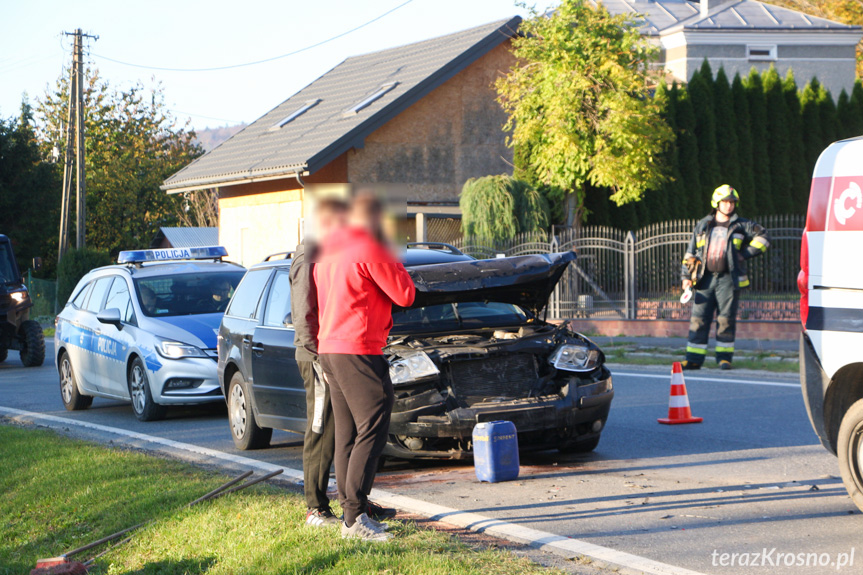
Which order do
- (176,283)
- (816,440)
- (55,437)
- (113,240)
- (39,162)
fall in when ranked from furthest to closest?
(113,240), (39,162), (176,283), (55,437), (816,440)

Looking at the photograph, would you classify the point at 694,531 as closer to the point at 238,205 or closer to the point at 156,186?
the point at 238,205

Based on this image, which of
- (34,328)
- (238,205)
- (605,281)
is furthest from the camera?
(238,205)

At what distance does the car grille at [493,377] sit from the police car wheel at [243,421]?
6.97 feet

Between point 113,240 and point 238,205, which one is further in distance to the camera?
point 113,240

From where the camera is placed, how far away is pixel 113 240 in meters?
51.5

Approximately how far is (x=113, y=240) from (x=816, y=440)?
156 feet

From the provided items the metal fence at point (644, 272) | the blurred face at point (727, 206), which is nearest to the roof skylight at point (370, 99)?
the metal fence at point (644, 272)

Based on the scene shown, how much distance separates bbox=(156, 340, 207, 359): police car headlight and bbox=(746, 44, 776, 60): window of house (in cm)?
3241

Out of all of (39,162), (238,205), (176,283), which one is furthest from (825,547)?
(39,162)

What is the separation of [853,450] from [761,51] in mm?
35795

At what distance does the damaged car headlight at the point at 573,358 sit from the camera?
7.46 m

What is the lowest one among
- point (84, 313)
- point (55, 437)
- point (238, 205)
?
point (55, 437)

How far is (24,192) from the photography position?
1672 inches

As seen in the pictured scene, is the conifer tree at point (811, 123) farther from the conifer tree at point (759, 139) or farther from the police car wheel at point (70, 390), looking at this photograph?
the police car wheel at point (70, 390)
